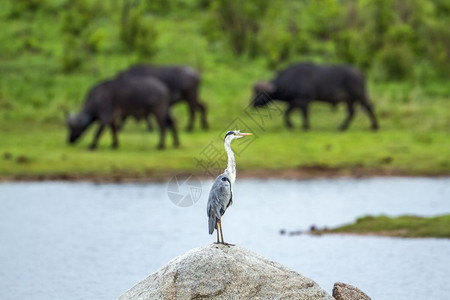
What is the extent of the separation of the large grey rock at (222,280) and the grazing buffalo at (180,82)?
65.3 feet

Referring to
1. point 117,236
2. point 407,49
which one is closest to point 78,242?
point 117,236

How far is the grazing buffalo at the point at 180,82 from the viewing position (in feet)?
101

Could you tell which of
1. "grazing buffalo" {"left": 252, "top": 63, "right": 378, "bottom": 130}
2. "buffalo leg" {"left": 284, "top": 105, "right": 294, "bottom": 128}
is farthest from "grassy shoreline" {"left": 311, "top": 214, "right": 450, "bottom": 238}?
"buffalo leg" {"left": 284, "top": 105, "right": 294, "bottom": 128}

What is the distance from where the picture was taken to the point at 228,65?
37.3m

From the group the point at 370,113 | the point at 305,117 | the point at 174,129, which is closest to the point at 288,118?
the point at 305,117

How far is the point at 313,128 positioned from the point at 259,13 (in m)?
9.20

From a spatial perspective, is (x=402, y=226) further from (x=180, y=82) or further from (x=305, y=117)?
(x=180, y=82)

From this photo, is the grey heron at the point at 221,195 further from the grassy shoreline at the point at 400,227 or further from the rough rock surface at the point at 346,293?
the grassy shoreline at the point at 400,227

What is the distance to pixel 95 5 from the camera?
127 feet

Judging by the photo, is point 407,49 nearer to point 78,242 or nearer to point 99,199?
point 99,199

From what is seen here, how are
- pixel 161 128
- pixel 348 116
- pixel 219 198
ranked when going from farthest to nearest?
pixel 348 116 → pixel 161 128 → pixel 219 198

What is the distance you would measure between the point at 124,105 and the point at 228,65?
10.3 m

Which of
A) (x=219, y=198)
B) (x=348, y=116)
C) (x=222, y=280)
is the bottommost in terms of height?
(x=222, y=280)

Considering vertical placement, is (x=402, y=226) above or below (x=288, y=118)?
below
